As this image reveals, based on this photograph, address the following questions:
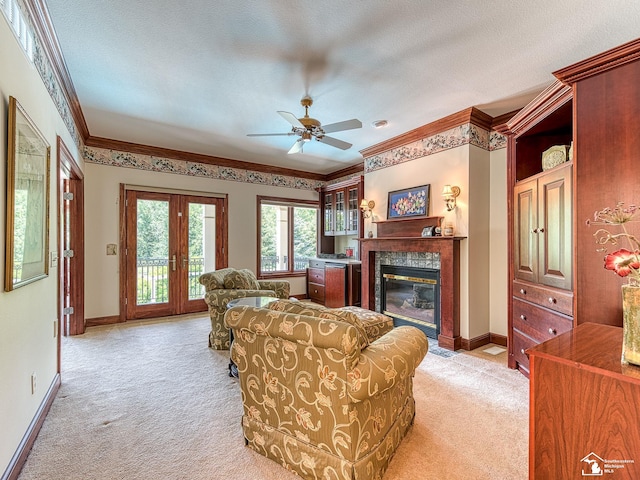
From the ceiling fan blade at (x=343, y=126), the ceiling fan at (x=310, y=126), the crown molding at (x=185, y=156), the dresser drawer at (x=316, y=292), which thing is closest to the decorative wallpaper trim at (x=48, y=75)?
the crown molding at (x=185, y=156)

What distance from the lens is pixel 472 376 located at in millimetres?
2906

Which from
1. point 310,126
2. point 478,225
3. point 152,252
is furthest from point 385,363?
point 152,252

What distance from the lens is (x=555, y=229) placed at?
249cm

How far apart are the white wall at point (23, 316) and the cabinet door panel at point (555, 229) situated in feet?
11.5

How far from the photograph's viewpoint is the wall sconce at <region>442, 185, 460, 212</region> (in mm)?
3674

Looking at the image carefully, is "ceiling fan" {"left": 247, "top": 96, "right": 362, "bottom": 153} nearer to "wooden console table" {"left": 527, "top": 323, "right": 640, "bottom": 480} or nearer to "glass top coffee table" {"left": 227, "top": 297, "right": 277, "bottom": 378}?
"glass top coffee table" {"left": 227, "top": 297, "right": 277, "bottom": 378}

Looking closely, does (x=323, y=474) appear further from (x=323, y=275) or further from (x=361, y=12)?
(x=323, y=275)

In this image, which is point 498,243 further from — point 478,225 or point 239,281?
point 239,281

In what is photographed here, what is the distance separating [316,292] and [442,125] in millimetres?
3832

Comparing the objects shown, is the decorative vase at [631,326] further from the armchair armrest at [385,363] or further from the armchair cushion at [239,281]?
the armchair cushion at [239,281]

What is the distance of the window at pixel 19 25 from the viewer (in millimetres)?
1584

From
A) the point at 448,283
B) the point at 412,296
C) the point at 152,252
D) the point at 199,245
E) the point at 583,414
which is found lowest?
the point at 412,296

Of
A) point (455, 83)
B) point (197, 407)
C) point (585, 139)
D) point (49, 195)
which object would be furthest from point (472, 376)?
point (49, 195)

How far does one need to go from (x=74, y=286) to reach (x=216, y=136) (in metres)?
2.81
